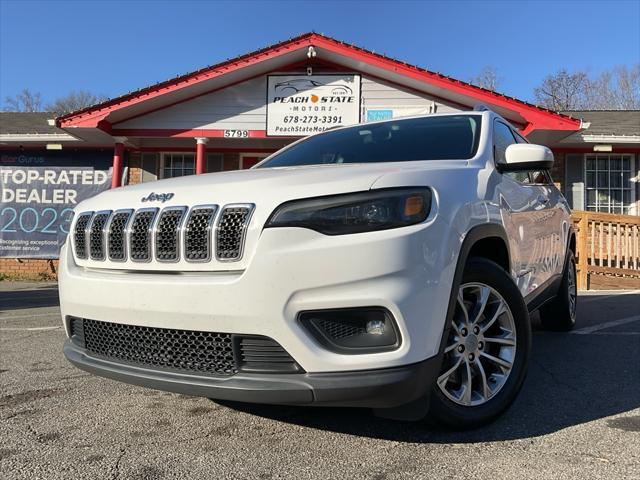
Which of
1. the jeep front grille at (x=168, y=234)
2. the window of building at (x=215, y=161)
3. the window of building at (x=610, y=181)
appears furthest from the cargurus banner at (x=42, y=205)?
the window of building at (x=610, y=181)

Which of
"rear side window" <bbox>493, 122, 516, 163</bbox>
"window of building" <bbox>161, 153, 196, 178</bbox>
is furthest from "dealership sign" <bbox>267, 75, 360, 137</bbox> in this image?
"rear side window" <bbox>493, 122, 516, 163</bbox>

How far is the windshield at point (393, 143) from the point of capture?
10.2 feet

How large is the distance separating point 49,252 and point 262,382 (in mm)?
11442

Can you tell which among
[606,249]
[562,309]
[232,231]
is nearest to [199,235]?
[232,231]

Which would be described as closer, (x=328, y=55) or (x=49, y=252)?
(x=328, y=55)

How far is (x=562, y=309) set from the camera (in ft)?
15.8

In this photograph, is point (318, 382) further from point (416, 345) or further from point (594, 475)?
point (594, 475)

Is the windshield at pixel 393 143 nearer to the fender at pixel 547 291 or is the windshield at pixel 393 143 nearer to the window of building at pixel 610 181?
the fender at pixel 547 291

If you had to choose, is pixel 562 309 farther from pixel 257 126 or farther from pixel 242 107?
pixel 242 107

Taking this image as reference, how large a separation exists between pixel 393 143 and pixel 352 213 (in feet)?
4.68

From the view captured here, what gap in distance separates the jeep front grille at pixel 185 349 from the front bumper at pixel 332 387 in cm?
5

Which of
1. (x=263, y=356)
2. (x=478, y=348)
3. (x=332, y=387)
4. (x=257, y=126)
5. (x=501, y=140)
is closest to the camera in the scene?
(x=332, y=387)

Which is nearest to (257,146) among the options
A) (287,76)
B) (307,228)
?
(287,76)

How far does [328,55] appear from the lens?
31.1 feet
